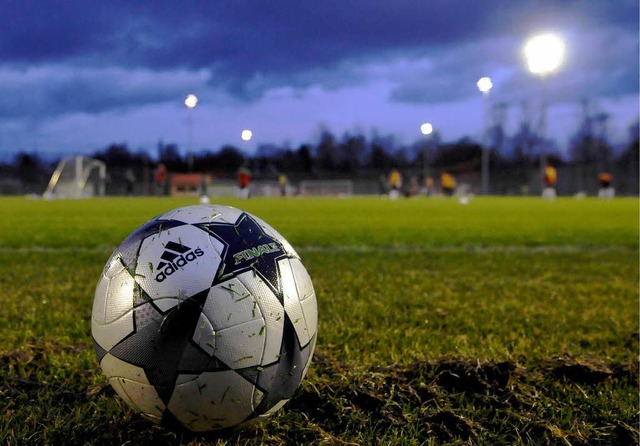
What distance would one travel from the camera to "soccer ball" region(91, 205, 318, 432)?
210cm

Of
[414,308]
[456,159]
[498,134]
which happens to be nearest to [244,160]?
[456,159]

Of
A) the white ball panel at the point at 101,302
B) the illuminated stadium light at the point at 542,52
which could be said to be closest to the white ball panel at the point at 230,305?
the white ball panel at the point at 101,302

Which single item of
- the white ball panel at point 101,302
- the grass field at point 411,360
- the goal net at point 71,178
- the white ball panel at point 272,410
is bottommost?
the grass field at point 411,360

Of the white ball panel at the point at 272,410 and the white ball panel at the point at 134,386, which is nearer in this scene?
the white ball panel at the point at 134,386

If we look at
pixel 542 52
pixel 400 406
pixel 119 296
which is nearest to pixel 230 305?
pixel 119 296

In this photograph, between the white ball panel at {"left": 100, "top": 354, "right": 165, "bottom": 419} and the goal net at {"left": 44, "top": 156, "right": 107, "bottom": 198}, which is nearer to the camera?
the white ball panel at {"left": 100, "top": 354, "right": 165, "bottom": 419}

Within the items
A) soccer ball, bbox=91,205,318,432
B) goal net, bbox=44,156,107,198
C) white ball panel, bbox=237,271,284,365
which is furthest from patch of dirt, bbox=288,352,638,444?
goal net, bbox=44,156,107,198

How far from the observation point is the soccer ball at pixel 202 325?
6.88ft

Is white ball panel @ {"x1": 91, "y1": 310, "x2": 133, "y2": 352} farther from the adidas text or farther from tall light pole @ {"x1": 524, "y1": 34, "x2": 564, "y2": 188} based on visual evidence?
tall light pole @ {"x1": 524, "y1": 34, "x2": 564, "y2": 188}

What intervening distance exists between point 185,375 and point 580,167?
7242 cm

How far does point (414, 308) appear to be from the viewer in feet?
16.3

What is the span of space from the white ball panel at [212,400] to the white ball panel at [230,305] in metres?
0.20

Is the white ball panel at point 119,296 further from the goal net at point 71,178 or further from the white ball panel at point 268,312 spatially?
the goal net at point 71,178

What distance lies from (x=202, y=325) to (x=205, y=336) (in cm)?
4
